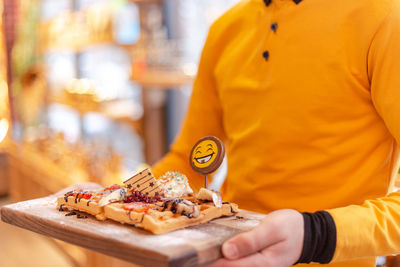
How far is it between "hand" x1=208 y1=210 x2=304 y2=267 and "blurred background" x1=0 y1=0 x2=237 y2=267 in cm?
149

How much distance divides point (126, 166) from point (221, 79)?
6.60 ft

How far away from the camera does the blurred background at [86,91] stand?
9.35ft

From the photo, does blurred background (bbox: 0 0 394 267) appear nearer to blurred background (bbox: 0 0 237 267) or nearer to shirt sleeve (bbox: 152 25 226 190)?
blurred background (bbox: 0 0 237 267)

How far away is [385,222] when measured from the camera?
0.83 m

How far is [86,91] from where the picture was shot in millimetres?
3857

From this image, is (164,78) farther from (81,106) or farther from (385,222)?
(385,222)

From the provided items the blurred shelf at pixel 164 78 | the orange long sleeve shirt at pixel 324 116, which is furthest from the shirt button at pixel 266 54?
the blurred shelf at pixel 164 78

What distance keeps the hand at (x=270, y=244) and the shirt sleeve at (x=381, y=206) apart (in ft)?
0.29

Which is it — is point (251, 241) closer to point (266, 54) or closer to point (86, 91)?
point (266, 54)

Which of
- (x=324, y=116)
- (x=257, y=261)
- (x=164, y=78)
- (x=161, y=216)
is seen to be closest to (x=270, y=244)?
(x=257, y=261)

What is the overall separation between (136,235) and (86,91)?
3.23m

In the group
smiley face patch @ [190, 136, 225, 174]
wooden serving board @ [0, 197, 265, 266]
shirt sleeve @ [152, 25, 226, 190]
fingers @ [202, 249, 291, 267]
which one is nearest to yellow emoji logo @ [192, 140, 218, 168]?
smiley face patch @ [190, 136, 225, 174]

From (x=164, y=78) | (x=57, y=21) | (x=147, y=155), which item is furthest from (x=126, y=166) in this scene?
(x=57, y=21)

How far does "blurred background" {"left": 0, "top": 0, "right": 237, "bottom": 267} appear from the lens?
2.85m
